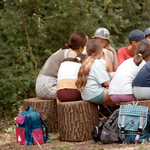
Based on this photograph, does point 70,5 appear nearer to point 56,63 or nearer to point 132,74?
point 56,63

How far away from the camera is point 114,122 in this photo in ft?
11.5

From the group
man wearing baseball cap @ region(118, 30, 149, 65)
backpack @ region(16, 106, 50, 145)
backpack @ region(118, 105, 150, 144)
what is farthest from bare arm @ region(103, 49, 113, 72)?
backpack @ region(16, 106, 50, 145)

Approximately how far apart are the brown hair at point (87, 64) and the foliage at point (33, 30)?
7.86ft

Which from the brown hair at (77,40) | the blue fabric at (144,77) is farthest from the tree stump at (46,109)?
the blue fabric at (144,77)

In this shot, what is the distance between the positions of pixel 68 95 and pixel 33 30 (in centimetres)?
308

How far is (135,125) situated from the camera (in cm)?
330

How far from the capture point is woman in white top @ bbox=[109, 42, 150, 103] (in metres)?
3.70

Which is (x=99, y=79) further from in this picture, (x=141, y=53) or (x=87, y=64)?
(x=141, y=53)

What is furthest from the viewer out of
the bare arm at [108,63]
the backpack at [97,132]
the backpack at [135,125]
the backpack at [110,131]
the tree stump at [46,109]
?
the bare arm at [108,63]

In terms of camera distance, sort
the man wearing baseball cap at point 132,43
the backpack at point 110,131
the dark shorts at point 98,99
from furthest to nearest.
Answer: the man wearing baseball cap at point 132,43 < the dark shorts at point 98,99 < the backpack at point 110,131

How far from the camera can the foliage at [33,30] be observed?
589cm

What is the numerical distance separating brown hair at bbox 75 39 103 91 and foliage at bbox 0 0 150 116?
2395mm

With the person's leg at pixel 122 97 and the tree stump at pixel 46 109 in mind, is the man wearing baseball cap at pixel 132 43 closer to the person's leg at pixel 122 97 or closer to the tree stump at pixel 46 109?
the person's leg at pixel 122 97

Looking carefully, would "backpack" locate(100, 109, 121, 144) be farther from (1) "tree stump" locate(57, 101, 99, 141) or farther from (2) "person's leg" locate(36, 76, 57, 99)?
(2) "person's leg" locate(36, 76, 57, 99)
